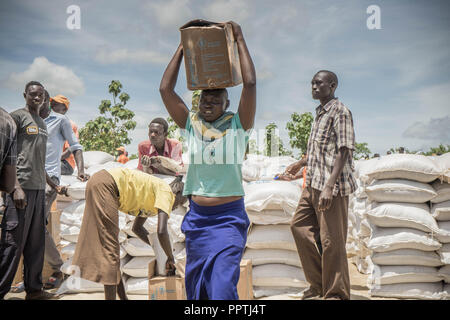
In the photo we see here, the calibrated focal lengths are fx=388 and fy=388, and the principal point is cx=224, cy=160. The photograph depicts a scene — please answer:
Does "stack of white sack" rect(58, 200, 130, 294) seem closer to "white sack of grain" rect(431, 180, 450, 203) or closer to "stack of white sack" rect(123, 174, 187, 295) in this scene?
"stack of white sack" rect(123, 174, 187, 295)

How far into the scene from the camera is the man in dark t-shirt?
10.0 feet

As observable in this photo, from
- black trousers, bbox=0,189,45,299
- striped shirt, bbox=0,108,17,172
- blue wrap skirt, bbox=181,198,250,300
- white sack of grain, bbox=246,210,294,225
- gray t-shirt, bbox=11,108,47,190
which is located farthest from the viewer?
white sack of grain, bbox=246,210,294,225

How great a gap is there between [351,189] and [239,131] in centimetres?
134

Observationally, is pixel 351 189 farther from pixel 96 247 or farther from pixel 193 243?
pixel 96 247

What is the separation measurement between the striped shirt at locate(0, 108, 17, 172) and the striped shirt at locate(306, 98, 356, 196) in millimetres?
2124

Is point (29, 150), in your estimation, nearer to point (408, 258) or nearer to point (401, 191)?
point (401, 191)

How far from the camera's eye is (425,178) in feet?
11.9

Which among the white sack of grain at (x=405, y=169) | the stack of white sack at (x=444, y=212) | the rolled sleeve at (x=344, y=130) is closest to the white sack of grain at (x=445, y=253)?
the stack of white sack at (x=444, y=212)

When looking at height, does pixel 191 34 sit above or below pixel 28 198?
above

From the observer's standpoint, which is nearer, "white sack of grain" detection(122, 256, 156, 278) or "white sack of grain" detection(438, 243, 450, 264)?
"white sack of grain" detection(438, 243, 450, 264)

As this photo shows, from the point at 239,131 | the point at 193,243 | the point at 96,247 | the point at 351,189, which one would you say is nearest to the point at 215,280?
the point at 193,243

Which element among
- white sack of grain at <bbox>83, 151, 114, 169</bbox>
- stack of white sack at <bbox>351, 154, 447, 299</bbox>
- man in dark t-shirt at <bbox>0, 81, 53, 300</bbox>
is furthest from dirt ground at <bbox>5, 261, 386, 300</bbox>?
white sack of grain at <bbox>83, 151, 114, 169</bbox>

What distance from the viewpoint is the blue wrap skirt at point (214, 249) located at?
187cm

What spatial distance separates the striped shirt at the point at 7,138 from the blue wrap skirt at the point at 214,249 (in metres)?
1.18
